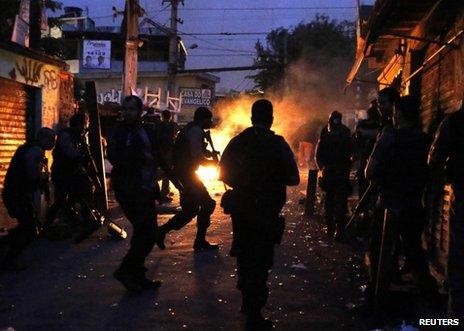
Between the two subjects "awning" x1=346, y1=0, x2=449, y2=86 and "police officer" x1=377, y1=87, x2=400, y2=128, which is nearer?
"police officer" x1=377, y1=87, x2=400, y2=128

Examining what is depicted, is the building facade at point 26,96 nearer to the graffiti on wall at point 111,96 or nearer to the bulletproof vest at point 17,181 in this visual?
the bulletproof vest at point 17,181

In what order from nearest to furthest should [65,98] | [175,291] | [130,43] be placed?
[175,291] < [65,98] < [130,43]

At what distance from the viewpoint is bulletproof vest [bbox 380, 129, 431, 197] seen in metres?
4.93

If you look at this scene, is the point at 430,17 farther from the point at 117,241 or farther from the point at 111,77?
the point at 111,77

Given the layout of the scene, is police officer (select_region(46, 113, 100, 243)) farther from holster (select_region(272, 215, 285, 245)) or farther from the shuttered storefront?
holster (select_region(272, 215, 285, 245))

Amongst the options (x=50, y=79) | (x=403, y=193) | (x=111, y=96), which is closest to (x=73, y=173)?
(x=50, y=79)

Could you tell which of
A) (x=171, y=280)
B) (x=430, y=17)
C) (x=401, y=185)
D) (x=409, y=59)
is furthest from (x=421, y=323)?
(x=409, y=59)

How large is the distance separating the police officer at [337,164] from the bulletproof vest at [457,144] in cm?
499

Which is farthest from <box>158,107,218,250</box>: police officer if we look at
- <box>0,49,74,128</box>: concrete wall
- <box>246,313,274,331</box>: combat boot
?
<box>0,49,74,128</box>: concrete wall

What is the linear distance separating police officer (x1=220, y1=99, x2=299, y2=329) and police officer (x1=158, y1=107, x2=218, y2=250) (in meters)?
2.75

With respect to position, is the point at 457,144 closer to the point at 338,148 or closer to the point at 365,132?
the point at 365,132

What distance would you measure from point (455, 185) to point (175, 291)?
305 cm

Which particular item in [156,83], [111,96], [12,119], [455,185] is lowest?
[455,185]

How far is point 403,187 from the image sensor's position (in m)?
5.01
